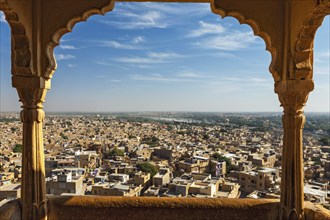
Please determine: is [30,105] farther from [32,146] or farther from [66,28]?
[66,28]

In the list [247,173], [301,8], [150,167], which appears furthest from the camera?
[150,167]

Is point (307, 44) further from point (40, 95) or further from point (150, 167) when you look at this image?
point (150, 167)

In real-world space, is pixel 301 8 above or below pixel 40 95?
above

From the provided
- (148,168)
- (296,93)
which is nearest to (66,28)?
(296,93)

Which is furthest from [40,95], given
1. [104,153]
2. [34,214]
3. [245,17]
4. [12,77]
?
[104,153]

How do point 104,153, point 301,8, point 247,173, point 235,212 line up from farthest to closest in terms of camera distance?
point 104,153
point 247,173
point 235,212
point 301,8

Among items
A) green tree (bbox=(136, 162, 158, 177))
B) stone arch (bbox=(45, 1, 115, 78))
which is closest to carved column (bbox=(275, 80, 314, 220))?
stone arch (bbox=(45, 1, 115, 78))

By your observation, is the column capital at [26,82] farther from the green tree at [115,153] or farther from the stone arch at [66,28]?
the green tree at [115,153]

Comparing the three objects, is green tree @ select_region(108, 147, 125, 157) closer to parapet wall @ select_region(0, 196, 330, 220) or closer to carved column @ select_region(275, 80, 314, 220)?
parapet wall @ select_region(0, 196, 330, 220)
